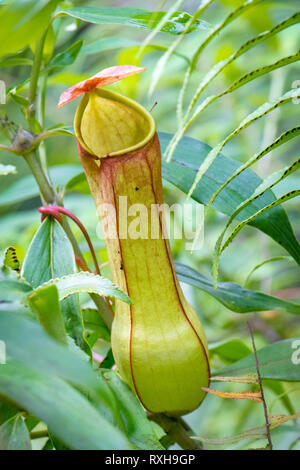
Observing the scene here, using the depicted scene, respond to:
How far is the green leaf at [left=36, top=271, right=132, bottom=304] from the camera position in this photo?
1.31ft

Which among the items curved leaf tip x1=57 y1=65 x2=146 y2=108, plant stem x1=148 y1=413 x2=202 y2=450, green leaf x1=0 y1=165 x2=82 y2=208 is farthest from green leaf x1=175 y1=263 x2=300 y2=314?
green leaf x1=0 y1=165 x2=82 y2=208

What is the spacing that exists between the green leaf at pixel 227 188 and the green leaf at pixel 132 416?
21 centimetres

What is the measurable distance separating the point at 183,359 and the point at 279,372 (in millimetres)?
153

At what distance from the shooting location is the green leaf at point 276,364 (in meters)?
0.58

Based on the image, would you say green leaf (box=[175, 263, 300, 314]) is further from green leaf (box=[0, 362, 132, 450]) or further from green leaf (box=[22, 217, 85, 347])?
green leaf (box=[0, 362, 132, 450])

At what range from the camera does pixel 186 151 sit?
61 cm

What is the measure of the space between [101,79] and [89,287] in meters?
0.24

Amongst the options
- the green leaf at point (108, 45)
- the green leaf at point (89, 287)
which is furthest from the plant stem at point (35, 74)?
the green leaf at point (89, 287)

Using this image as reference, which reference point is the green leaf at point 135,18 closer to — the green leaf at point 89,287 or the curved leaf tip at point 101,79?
the curved leaf tip at point 101,79

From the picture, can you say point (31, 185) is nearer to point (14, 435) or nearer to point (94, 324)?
point (94, 324)

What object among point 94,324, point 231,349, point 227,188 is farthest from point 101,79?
point 231,349

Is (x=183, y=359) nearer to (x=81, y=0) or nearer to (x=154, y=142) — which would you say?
(x=154, y=142)

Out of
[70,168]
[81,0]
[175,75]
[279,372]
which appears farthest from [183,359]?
[81,0]

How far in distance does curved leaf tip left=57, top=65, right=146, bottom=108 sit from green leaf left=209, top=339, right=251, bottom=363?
1.29ft
